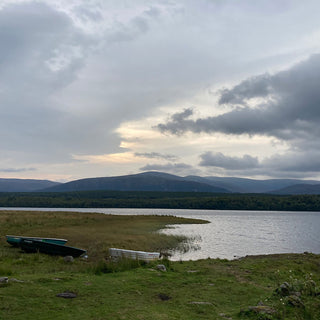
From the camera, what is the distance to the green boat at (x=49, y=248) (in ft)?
89.0

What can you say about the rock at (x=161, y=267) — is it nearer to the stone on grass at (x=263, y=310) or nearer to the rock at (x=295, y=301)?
the stone on grass at (x=263, y=310)

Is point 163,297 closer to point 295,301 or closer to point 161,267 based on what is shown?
point 295,301

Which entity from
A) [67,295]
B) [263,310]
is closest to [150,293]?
[67,295]

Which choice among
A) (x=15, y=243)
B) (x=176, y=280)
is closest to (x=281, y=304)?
(x=176, y=280)

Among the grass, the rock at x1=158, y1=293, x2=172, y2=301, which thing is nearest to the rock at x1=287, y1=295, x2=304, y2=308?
the grass

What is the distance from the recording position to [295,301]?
1234cm

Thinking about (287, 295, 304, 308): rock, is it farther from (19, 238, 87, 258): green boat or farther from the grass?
(19, 238, 87, 258): green boat

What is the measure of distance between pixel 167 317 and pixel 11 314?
5.26 m

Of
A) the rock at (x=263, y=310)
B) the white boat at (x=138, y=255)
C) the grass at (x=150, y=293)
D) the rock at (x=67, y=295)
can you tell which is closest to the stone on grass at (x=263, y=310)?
the rock at (x=263, y=310)

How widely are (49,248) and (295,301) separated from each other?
21.6m

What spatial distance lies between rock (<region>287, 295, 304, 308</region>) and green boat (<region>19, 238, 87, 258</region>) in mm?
18976

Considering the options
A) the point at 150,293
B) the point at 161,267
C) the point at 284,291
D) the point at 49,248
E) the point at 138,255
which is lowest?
the point at 49,248

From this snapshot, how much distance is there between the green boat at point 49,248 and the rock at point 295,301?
Answer: 747 inches

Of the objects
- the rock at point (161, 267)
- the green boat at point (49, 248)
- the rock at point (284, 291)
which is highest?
the rock at point (284, 291)
